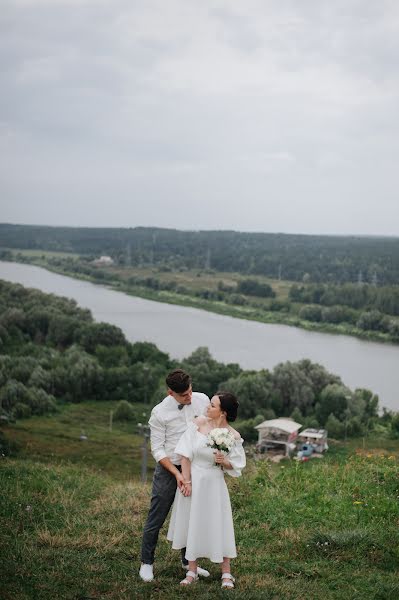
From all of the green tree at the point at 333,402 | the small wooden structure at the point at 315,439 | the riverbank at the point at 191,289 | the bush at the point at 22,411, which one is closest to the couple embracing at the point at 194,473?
the small wooden structure at the point at 315,439

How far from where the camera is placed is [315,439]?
23.3 meters

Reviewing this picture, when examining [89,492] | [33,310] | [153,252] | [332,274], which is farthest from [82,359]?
[153,252]

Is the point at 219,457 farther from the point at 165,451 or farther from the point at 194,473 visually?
the point at 165,451

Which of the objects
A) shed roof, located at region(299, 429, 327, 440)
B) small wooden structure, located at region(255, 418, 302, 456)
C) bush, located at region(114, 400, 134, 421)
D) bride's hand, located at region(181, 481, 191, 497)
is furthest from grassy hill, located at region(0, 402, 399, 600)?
bush, located at region(114, 400, 134, 421)

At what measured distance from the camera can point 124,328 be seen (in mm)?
43562

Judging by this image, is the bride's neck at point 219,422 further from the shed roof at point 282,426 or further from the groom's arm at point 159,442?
the shed roof at point 282,426

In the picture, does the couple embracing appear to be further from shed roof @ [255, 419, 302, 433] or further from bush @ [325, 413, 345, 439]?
bush @ [325, 413, 345, 439]

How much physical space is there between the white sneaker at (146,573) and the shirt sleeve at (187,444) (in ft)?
2.21

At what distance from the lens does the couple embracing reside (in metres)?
3.30

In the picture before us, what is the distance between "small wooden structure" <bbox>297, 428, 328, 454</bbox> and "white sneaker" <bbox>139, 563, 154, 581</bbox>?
19632 millimetres

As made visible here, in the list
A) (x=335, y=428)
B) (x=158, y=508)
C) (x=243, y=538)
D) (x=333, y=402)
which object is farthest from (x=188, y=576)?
(x=333, y=402)

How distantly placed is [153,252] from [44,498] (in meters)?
95.6

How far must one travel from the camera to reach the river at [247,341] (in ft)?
110

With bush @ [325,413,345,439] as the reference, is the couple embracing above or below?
above
